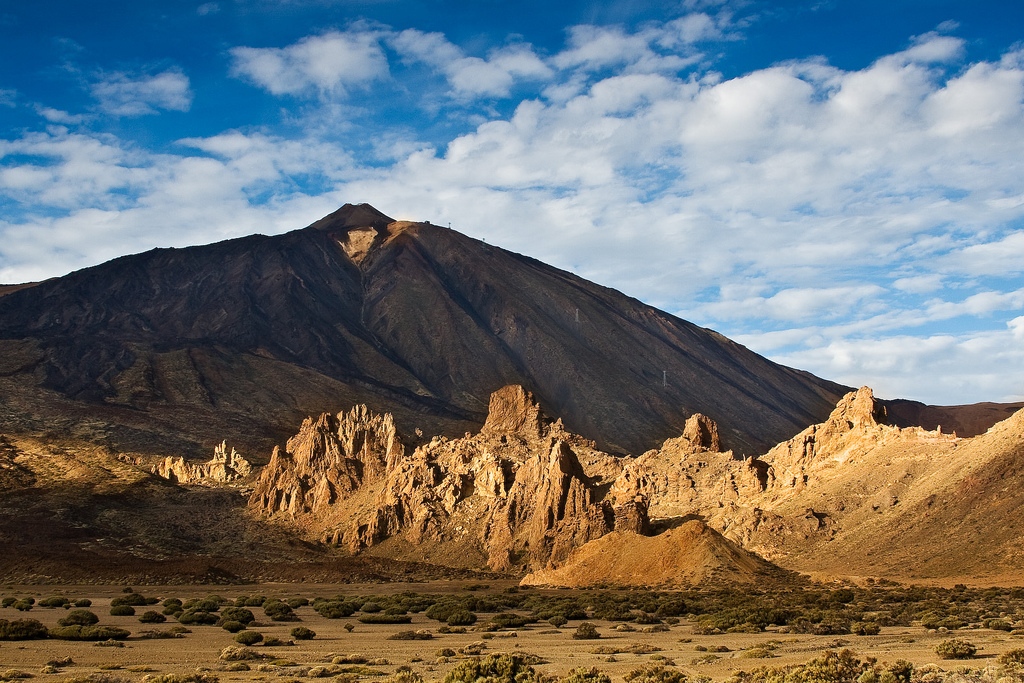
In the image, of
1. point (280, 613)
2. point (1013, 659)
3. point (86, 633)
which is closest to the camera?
point (1013, 659)

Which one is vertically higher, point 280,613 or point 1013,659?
point 1013,659

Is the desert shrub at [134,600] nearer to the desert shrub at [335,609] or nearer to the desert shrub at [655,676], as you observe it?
the desert shrub at [335,609]

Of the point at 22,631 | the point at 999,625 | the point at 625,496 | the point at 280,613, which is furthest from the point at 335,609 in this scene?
the point at 625,496

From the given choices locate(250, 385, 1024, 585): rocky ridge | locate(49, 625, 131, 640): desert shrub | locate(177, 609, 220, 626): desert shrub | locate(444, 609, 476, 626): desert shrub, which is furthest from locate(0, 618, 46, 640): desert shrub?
locate(250, 385, 1024, 585): rocky ridge

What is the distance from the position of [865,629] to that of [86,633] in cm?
2685

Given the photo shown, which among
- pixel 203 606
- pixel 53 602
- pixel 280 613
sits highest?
pixel 280 613

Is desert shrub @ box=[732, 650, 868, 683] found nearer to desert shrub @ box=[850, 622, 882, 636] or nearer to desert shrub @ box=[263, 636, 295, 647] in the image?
desert shrub @ box=[850, 622, 882, 636]

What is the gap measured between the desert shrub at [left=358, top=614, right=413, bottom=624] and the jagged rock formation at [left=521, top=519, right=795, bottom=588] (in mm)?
19932

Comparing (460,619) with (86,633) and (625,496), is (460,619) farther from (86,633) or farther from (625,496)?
(625,496)

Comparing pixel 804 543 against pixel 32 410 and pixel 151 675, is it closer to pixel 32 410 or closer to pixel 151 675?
pixel 151 675

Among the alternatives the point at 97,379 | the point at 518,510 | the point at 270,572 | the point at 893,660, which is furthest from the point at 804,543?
the point at 97,379

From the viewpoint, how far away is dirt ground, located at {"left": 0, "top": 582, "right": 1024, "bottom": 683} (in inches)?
1025

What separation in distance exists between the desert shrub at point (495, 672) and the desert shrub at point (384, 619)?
20.2 metres

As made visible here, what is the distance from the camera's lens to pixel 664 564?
200 ft
